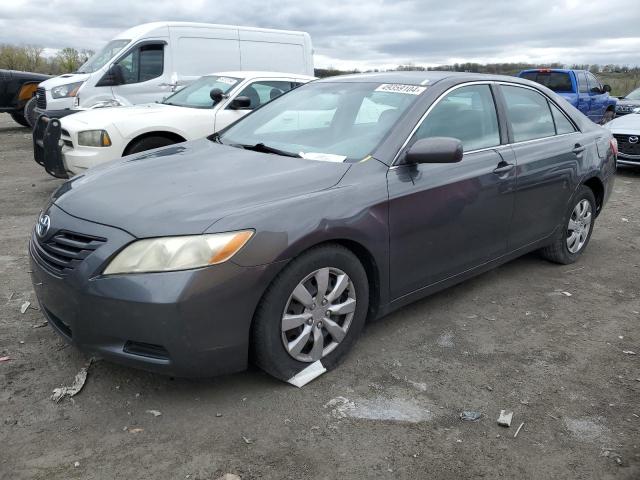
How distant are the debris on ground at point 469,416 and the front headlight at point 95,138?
504 cm

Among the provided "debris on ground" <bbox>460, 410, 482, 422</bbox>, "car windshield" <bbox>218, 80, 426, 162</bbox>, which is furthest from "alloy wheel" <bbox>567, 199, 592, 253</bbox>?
"debris on ground" <bbox>460, 410, 482, 422</bbox>

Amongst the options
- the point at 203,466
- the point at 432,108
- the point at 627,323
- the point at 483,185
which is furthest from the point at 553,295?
the point at 203,466

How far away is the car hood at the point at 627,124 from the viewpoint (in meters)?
9.76

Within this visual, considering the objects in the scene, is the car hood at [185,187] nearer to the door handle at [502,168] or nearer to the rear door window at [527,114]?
the door handle at [502,168]

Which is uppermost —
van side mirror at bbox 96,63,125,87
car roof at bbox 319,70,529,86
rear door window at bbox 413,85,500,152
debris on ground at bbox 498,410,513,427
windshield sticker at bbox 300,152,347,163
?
van side mirror at bbox 96,63,125,87

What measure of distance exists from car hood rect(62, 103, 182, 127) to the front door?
4.15 m

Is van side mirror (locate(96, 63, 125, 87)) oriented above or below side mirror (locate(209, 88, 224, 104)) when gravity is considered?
above

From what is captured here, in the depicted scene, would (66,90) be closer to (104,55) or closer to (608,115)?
(104,55)

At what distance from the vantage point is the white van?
33.0 ft

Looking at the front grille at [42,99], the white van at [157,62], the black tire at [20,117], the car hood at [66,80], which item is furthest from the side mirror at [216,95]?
the black tire at [20,117]

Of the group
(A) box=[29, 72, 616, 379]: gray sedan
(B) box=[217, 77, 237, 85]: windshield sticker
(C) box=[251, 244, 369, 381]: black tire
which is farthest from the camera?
(B) box=[217, 77, 237, 85]: windshield sticker

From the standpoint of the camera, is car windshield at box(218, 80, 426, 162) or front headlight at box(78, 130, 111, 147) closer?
car windshield at box(218, 80, 426, 162)

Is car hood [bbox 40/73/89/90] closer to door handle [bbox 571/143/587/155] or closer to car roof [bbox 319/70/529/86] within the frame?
car roof [bbox 319/70/529/86]

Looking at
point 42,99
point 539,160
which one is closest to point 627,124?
point 539,160
